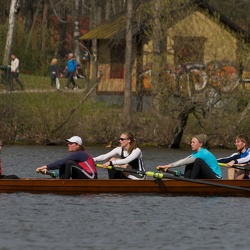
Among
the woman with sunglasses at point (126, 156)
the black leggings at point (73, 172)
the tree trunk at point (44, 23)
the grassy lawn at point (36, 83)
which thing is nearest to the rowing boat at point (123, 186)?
the black leggings at point (73, 172)

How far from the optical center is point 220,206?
80.0ft

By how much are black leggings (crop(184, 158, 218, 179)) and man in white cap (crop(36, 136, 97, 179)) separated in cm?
220

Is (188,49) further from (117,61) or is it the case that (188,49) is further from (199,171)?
(199,171)

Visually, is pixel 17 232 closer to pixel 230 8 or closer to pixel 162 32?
pixel 162 32

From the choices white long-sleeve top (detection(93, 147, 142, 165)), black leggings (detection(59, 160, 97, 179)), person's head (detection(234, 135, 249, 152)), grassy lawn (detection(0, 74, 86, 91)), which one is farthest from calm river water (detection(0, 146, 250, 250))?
grassy lawn (detection(0, 74, 86, 91))

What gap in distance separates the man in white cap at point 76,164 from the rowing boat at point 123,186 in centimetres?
28

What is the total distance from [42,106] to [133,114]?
11.6ft

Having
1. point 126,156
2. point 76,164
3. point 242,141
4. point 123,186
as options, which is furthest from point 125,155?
point 242,141

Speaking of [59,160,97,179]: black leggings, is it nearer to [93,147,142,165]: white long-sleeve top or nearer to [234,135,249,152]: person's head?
[93,147,142,165]: white long-sleeve top

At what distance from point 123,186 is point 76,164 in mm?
1171

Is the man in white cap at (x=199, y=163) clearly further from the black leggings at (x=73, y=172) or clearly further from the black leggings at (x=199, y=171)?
the black leggings at (x=73, y=172)

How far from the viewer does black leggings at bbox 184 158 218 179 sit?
25375 mm

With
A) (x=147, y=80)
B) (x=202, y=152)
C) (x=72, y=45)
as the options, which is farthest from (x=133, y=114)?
(x=72, y=45)

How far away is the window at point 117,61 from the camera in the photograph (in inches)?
2142
